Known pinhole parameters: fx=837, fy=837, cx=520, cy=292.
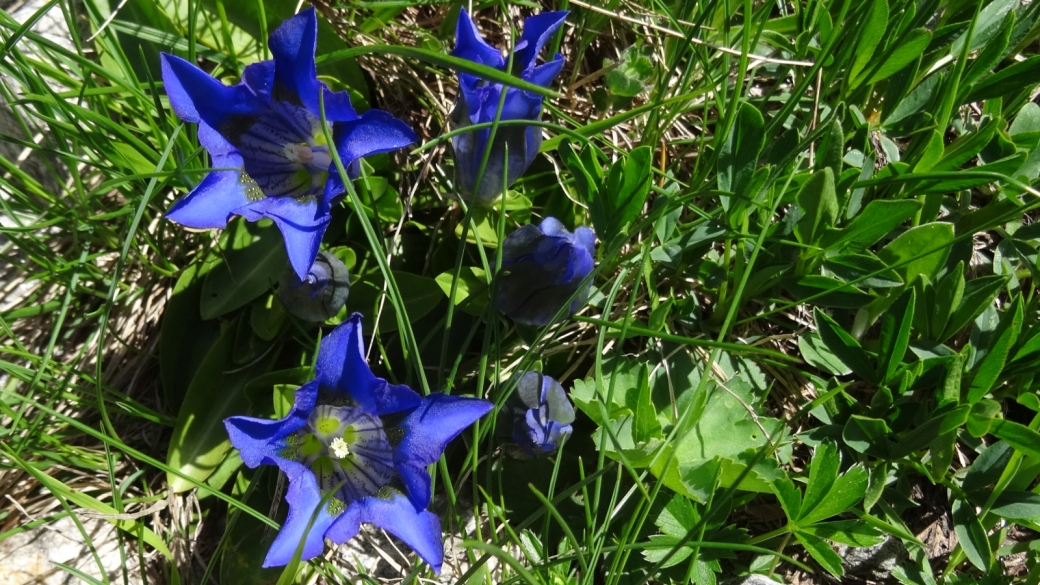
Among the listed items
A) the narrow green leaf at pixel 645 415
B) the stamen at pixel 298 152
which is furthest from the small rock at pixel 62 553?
the narrow green leaf at pixel 645 415

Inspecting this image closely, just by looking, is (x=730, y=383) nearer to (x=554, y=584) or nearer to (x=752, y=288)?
(x=752, y=288)

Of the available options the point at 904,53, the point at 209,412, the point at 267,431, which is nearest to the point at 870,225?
the point at 904,53

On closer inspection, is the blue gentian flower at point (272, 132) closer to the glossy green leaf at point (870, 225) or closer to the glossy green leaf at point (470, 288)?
the glossy green leaf at point (470, 288)

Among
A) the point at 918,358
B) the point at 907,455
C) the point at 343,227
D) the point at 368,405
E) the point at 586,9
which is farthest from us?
the point at 586,9

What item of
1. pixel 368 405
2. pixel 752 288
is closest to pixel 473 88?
pixel 368 405

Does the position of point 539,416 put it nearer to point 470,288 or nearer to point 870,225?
point 470,288

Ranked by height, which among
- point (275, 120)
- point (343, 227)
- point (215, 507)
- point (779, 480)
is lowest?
point (215, 507)

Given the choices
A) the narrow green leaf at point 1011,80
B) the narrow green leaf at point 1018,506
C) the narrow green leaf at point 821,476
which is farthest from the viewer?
the narrow green leaf at point 1011,80
